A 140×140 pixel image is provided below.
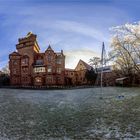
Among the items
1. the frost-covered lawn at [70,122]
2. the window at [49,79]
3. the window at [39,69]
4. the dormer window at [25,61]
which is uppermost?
the dormer window at [25,61]

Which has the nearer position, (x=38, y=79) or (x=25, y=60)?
(x=38, y=79)

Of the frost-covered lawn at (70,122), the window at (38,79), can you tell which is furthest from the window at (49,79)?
the frost-covered lawn at (70,122)

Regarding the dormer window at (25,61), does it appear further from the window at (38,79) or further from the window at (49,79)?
the window at (49,79)

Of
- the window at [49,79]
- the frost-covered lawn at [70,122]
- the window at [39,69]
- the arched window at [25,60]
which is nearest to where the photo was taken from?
the frost-covered lawn at [70,122]

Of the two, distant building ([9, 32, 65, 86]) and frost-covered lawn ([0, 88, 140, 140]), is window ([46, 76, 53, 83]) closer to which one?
distant building ([9, 32, 65, 86])

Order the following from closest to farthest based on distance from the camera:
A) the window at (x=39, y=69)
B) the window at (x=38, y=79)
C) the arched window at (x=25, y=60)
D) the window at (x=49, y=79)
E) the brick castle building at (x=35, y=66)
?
1. the window at (x=49, y=79)
2. the window at (x=38, y=79)
3. the brick castle building at (x=35, y=66)
4. the window at (x=39, y=69)
5. the arched window at (x=25, y=60)

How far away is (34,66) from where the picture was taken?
7875 cm

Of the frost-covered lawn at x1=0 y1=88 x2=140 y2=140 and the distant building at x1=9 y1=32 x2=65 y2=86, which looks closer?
the frost-covered lawn at x1=0 y1=88 x2=140 y2=140

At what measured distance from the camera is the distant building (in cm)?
7675

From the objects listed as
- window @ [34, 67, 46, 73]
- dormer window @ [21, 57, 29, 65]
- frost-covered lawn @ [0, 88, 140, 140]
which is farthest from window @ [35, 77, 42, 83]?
frost-covered lawn @ [0, 88, 140, 140]

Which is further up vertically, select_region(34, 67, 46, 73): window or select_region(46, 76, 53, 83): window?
select_region(34, 67, 46, 73): window

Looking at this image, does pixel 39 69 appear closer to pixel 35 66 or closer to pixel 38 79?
pixel 35 66

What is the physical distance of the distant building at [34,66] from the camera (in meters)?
76.8

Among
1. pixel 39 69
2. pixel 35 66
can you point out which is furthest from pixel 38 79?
pixel 35 66
